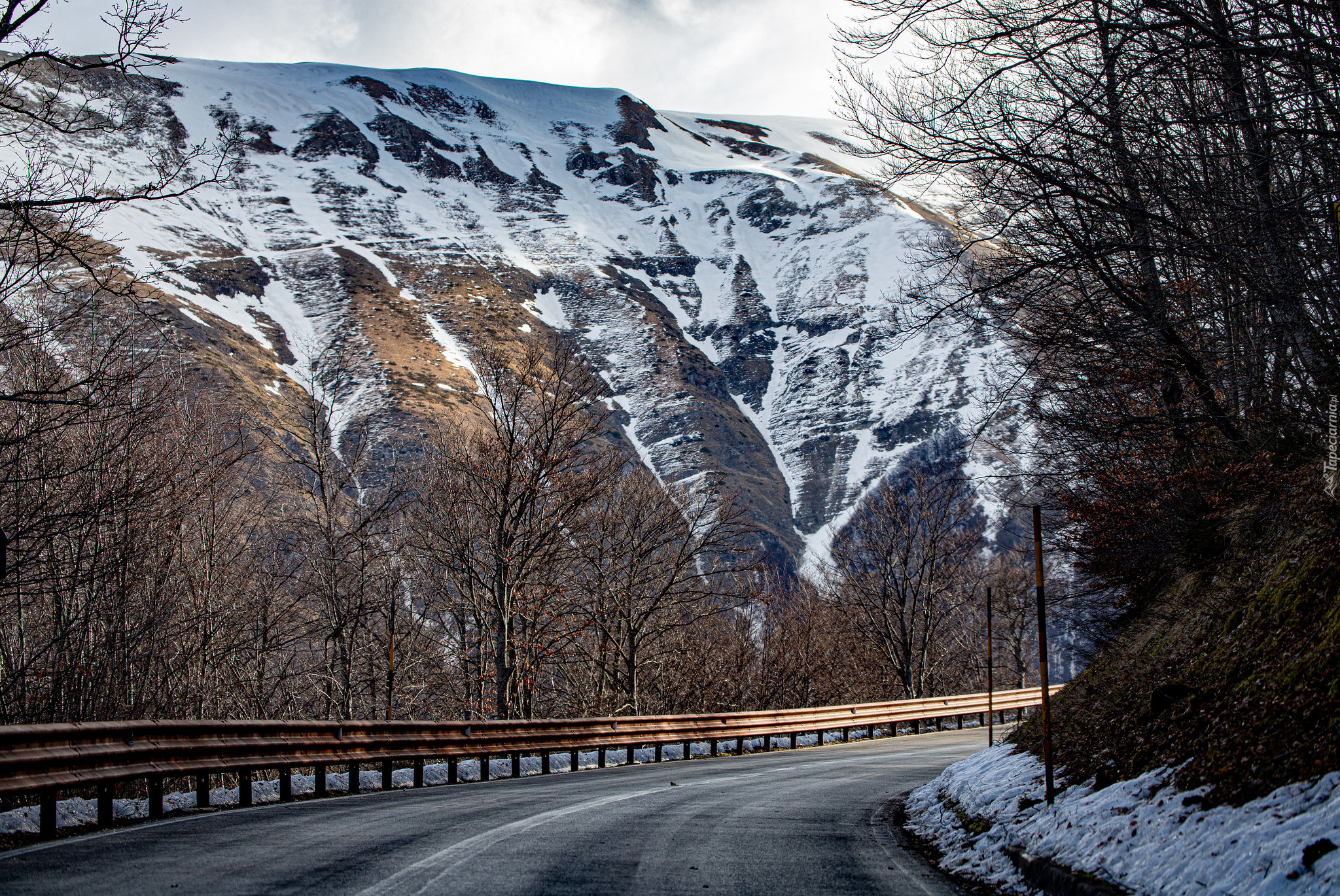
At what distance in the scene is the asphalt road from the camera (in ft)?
18.1

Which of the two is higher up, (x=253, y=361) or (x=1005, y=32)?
(x=253, y=361)

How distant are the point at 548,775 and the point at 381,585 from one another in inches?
686

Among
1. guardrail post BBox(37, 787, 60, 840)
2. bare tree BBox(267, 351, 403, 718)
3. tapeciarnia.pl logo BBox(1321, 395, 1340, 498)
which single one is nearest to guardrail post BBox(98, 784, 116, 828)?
guardrail post BBox(37, 787, 60, 840)

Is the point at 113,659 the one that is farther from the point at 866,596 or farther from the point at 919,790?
the point at 866,596

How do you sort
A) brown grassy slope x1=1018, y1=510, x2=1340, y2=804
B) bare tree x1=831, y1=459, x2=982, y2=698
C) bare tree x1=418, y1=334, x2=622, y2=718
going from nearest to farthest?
1. brown grassy slope x1=1018, y1=510, x2=1340, y2=804
2. bare tree x1=418, y1=334, x2=622, y2=718
3. bare tree x1=831, y1=459, x2=982, y2=698

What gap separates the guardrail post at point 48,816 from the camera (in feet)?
23.2

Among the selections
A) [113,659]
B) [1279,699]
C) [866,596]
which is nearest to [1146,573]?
[1279,699]

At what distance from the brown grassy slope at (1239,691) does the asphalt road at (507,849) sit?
1804mm

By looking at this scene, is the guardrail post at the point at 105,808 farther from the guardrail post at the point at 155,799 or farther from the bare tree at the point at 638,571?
the bare tree at the point at 638,571

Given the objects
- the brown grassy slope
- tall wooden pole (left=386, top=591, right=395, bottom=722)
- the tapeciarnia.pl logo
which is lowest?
tall wooden pole (left=386, top=591, right=395, bottom=722)

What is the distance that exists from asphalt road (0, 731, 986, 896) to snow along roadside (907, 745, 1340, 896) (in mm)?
581

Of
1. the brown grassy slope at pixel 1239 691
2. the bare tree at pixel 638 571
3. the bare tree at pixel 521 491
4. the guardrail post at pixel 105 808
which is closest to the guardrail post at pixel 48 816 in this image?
the guardrail post at pixel 105 808

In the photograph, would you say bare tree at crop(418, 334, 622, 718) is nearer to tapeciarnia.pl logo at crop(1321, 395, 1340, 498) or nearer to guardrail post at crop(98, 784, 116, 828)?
guardrail post at crop(98, 784, 116, 828)

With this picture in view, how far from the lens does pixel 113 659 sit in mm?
17984
